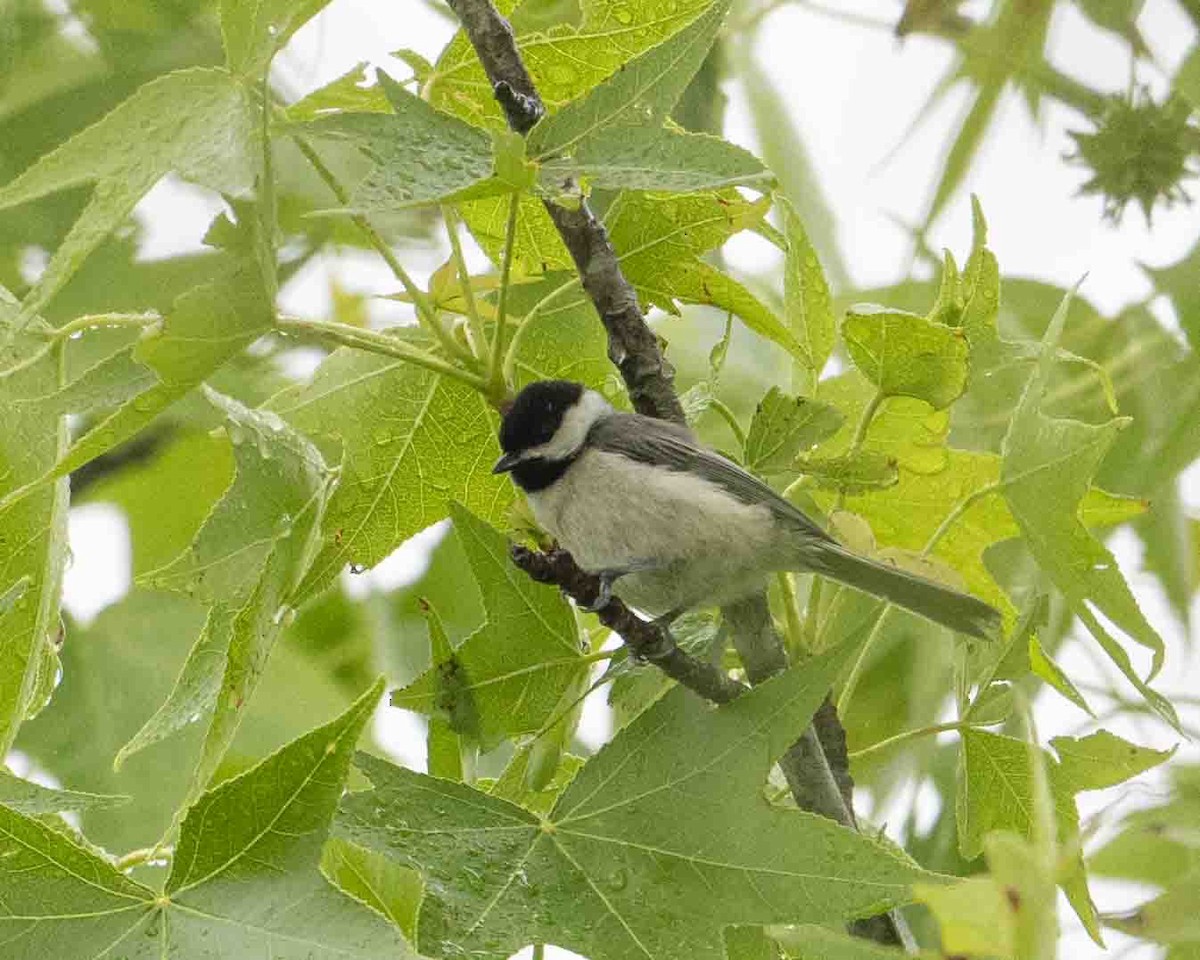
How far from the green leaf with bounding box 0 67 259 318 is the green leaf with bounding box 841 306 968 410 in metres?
0.60

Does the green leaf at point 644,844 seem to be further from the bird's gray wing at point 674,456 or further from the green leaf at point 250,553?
the bird's gray wing at point 674,456

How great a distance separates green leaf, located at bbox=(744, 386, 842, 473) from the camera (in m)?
1.55

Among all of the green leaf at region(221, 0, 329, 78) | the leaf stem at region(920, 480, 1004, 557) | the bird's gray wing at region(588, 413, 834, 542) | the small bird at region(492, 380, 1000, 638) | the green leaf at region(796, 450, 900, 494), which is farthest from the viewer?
the bird's gray wing at region(588, 413, 834, 542)

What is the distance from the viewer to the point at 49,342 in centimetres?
164

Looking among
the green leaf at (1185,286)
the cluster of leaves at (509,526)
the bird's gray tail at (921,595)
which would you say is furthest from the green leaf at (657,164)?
the green leaf at (1185,286)

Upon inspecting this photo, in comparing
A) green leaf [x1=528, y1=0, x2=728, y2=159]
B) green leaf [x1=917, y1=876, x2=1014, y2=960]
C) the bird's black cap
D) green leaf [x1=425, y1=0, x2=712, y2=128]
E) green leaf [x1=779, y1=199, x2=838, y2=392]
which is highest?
green leaf [x1=425, y1=0, x2=712, y2=128]

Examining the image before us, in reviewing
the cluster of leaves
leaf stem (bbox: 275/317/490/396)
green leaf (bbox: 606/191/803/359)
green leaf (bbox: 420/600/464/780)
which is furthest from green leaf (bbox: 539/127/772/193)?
green leaf (bbox: 420/600/464/780)

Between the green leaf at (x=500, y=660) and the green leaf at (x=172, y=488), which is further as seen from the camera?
the green leaf at (x=172, y=488)

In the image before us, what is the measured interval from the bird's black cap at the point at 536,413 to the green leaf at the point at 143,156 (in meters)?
0.41

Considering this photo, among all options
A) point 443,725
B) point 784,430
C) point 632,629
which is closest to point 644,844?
point 632,629

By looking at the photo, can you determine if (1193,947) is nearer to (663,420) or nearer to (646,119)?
(663,420)

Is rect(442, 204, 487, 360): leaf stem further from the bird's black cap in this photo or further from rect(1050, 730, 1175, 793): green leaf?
rect(1050, 730, 1175, 793): green leaf

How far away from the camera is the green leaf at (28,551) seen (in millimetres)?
1658

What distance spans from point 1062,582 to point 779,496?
0.33m
